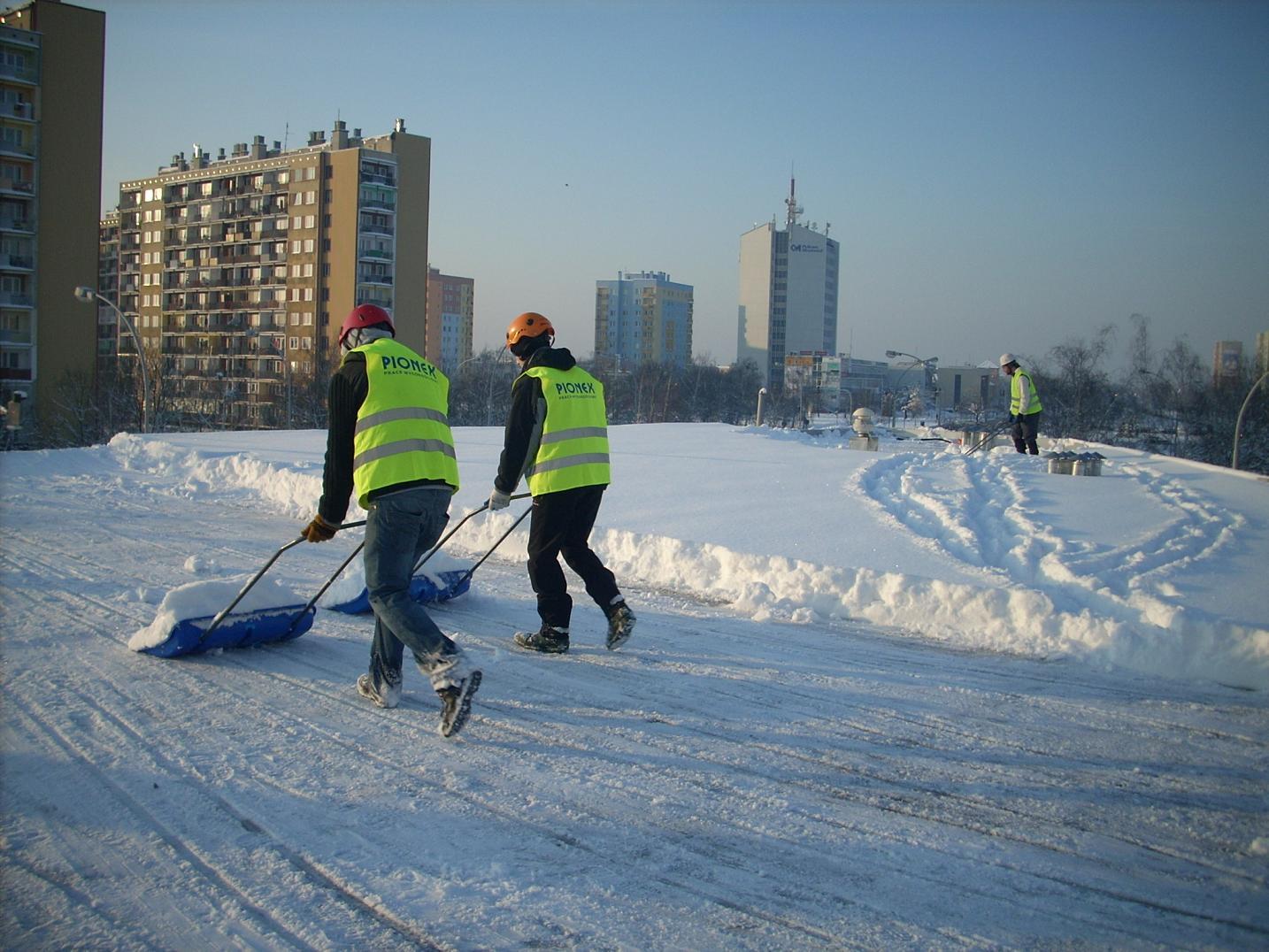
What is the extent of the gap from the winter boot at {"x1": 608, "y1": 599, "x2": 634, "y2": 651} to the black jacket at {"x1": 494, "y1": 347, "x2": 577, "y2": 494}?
0.94 m

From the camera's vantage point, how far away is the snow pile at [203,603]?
202 inches

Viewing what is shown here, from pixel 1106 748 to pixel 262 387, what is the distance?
7563 centimetres

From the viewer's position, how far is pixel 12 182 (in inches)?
1982

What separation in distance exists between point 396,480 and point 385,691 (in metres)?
1.07

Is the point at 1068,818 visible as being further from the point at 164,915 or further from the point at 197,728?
the point at 197,728

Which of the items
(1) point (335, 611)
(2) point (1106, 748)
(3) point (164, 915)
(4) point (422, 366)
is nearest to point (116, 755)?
(3) point (164, 915)

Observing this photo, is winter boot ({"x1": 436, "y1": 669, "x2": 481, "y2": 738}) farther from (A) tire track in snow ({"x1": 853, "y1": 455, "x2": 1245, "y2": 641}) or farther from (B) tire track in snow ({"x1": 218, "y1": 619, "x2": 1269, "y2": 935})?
(A) tire track in snow ({"x1": 853, "y1": 455, "x2": 1245, "y2": 641})

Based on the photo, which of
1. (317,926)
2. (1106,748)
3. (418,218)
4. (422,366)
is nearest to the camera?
(317,926)

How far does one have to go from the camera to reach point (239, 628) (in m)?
5.33

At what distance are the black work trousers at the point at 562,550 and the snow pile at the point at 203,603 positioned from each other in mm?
1469

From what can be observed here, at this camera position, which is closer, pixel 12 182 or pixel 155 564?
pixel 155 564

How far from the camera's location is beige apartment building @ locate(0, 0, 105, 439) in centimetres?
5022

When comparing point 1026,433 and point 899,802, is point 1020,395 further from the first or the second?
point 899,802

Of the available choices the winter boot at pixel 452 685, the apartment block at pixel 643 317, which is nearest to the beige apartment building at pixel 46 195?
the winter boot at pixel 452 685
